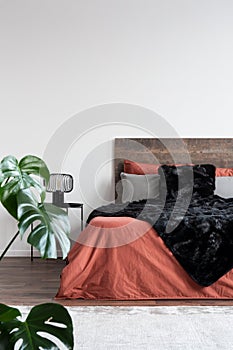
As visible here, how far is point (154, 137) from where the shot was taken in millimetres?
5180

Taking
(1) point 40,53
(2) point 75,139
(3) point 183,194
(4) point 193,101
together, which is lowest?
(3) point 183,194

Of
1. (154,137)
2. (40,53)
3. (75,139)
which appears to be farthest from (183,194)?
(40,53)

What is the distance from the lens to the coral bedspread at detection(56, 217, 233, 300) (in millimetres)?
3561

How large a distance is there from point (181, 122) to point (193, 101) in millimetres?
224

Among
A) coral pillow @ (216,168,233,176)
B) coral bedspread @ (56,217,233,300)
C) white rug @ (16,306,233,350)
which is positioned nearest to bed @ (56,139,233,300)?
coral bedspread @ (56,217,233,300)

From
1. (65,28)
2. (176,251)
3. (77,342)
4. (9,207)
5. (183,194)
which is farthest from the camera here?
(65,28)

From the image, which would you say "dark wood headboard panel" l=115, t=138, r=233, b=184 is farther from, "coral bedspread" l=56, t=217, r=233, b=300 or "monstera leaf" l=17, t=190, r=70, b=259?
"monstera leaf" l=17, t=190, r=70, b=259

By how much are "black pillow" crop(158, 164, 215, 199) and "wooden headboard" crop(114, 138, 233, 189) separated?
35 centimetres

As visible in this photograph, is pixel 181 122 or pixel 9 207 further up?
pixel 181 122

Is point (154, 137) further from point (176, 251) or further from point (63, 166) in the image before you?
point (176, 251)

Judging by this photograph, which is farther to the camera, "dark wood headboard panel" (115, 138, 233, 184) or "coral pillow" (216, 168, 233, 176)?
"dark wood headboard panel" (115, 138, 233, 184)

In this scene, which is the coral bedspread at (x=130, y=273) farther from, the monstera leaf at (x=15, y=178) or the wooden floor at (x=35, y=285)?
the monstera leaf at (x=15, y=178)

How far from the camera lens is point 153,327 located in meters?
2.97

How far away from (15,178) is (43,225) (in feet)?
0.71
